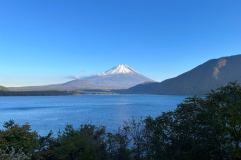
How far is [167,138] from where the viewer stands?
11867 millimetres

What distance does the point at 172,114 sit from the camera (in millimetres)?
12242

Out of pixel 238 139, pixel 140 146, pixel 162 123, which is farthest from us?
pixel 140 146

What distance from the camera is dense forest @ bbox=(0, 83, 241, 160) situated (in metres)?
10.9

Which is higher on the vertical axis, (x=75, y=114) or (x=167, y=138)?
(x=167, y=138)

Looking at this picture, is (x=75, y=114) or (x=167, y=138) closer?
(x=167, y=138)

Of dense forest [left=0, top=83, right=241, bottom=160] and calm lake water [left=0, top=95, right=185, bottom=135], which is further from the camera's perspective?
calm lake water [left=0, top=95, right=185, bottom=135]

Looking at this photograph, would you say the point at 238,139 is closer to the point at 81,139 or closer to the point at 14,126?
the point at 81,139

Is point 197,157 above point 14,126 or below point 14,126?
below

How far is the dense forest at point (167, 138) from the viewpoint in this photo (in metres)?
10.9

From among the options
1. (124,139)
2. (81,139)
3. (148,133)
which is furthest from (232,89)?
(81,139)

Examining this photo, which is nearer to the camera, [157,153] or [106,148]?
[157,153]

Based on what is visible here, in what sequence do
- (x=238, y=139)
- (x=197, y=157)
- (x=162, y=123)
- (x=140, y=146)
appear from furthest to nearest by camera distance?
(x=140, y=146) < (x=162, y=123) < (x=197, y=157) < (x=238, y=139)

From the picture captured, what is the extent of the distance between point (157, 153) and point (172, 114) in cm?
136

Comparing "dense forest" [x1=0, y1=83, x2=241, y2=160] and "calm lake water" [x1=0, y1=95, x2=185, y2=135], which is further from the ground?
"dense forest" [x1=0, y1=83, x2=241, y2=160]
